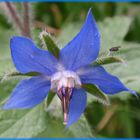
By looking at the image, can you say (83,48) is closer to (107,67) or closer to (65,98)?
(65,98)

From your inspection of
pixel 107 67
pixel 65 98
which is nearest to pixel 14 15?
pixel 107 67

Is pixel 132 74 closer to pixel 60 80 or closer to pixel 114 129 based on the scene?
pixel 114 129

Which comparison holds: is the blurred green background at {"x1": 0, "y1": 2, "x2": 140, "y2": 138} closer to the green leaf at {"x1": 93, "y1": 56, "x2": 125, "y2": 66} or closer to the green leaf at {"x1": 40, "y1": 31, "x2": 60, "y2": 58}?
the green leaf at {"x1": 93, "y1": 56, "x2": 125, "y2": 66}

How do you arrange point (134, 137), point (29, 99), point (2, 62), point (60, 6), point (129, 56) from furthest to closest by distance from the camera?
point (60, 6) < point (134, 137) < point (129, 56) < point (2, 62) < point (29, 99)

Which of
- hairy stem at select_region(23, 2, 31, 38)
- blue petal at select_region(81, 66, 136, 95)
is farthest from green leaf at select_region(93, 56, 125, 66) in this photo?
hairy stem at select_region(23, 2, 31, 38)

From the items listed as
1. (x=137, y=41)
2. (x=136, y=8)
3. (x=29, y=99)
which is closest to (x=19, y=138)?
(x=29, y=99)
